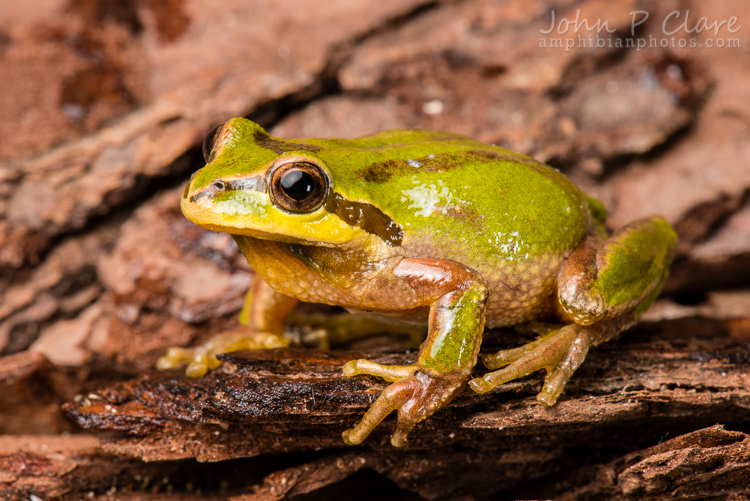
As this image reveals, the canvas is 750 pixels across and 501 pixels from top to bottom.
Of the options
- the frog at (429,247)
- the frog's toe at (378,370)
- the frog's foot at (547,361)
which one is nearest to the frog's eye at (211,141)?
the frog at (429,247)

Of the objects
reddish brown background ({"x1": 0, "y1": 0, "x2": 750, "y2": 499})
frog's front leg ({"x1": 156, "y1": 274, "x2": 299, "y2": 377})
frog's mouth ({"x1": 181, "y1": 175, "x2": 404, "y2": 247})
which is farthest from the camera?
frog's front leg ({"x1": 156, "y1": 274, "x2": 299, "y2": 377})

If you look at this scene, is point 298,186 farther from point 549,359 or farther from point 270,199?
point 549,359

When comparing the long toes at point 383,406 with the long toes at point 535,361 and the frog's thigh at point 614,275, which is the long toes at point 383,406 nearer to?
the long toes at point 535,361

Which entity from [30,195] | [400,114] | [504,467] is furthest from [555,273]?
[30,195]

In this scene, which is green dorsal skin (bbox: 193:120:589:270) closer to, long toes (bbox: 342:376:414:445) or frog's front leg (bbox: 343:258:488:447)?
frog's front leg (bbox: 343:258:488:447)

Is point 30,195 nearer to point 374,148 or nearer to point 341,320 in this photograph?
point 341,320

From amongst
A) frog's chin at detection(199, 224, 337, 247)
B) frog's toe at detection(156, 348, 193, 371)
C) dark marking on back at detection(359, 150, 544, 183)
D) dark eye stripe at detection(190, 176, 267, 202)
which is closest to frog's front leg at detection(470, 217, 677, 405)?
dark marking on back at detection(359, 150, 544, 183)

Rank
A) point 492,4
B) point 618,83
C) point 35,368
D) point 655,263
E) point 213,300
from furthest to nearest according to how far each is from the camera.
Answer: point 492,4 < point 618,83 < point 213,300 < point 35,368 < point 655,263

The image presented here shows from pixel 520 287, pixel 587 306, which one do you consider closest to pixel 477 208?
pixel 520 287
